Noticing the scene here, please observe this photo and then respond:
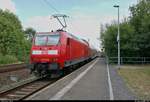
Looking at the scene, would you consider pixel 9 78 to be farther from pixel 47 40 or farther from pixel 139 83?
pixel 139 83

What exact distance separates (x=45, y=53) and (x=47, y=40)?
1.09 m

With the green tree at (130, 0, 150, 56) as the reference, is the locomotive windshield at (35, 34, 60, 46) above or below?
below

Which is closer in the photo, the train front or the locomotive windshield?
the train front

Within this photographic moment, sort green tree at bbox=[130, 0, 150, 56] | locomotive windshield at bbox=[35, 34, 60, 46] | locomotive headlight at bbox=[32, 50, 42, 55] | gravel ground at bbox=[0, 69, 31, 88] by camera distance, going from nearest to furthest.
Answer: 1. gravel ground at bbox=[0, 69, 31, 88]
2. locomotive headlight at bbox=[32, 50, 42, 55]
3. locomotive windshield at bbox=[35, 34, 60, 46]
4. green tree at bbox=[130, 0, 150, 56]

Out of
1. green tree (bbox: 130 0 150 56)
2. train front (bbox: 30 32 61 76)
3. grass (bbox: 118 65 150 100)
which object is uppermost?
green tree (bbox: 130 0 150 56)

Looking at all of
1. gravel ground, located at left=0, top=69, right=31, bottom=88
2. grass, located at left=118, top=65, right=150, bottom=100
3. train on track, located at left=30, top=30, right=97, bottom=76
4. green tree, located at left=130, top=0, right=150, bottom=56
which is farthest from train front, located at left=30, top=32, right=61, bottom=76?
green tree, located at left=130, top=0, right=150, bottom=56

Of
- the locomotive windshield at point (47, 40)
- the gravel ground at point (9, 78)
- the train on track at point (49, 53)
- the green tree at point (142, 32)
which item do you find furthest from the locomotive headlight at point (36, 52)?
the green tree at point (142, 32)

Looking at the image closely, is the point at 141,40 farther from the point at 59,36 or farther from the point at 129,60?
the point at 59,36

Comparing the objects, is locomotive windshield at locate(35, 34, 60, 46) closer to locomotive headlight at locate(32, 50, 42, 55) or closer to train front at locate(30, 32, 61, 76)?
train front at locate(30, 32, 61, 76)

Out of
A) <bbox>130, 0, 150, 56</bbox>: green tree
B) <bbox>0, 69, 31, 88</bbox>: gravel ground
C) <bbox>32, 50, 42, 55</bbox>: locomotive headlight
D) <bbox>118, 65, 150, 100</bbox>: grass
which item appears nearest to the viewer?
<bbox>118, 65, 150, 100</bbox>: grass

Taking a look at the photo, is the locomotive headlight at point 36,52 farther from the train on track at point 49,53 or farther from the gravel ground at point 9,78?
the gravel ground at point 9,78

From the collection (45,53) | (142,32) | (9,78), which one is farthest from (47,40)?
(142,32)

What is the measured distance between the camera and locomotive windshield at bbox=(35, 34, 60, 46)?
20.3 m

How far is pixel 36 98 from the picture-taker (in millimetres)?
11484
